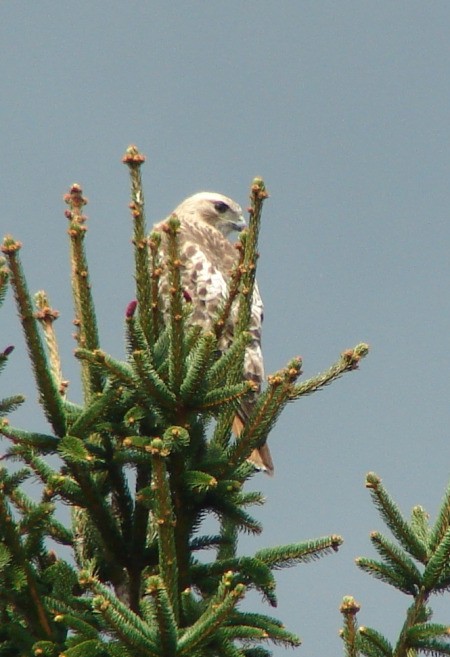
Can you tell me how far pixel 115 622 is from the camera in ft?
9.89

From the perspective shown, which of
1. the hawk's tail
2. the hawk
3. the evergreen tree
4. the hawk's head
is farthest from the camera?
the hawk's head

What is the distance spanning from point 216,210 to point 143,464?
5.15 m

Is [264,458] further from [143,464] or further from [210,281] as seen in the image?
[210,281]

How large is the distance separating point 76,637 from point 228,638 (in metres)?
0.49

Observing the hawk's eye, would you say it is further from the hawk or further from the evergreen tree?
the evergreen tree

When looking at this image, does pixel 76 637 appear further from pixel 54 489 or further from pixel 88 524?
pixel 88 524

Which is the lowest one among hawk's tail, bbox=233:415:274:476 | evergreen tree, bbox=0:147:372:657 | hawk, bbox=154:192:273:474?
evergreen tree, bbox=0:147:372:657

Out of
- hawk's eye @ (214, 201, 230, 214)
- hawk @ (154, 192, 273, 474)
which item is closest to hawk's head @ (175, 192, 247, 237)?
hawk's eye @ (214, 201, 230, 214)

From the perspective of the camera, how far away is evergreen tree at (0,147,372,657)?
354 cm

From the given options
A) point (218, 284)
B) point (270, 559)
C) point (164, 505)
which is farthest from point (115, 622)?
point (218, 284)

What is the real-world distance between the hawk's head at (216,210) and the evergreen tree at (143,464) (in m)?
4.74

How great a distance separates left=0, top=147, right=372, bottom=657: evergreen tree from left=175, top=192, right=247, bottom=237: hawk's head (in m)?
4.74

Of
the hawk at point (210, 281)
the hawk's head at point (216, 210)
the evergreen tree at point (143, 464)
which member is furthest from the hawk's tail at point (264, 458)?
the hawk's head at point (216, 210)

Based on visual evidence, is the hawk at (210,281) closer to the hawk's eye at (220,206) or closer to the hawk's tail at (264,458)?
the hawk's tail at (264,458)
